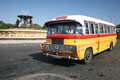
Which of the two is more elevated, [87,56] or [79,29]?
[79,29]

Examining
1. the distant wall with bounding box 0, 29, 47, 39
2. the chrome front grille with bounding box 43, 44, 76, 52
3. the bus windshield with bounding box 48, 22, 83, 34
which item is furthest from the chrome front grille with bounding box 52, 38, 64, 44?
the distant wall with bounding box 0, 29, 47, 39

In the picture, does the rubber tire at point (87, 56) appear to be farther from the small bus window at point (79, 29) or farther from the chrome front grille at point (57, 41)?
the chrome front grille at point (57, 41)

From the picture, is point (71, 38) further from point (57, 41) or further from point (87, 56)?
point (87, 56)

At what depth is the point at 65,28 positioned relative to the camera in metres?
9.62

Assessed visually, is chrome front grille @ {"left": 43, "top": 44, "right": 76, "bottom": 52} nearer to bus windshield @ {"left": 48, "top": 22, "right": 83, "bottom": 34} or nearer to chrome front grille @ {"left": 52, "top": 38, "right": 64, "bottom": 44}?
chrome front grille @ {"left": 52, "top": 38, "right": 64, "bottom": 44}

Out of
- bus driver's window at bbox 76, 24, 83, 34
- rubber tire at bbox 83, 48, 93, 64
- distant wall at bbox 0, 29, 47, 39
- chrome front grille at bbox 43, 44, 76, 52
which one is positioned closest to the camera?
chrome front grille at bbox 43, 44, 76, 52

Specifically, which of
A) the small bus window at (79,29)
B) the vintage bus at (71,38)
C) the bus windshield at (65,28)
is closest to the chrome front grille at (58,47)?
the vintage bus at (71,38)

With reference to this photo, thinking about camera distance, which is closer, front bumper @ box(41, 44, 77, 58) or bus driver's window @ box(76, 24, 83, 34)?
front bumper @ box(41, 44, 77, 58)

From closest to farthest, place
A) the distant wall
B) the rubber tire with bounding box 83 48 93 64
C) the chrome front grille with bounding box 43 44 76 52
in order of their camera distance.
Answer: the chrome front grille with bounding box 43 44 76 52, the rubber tire with bounding box 83 48 93 64, the distant wall

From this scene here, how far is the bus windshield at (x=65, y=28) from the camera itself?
30.2ft

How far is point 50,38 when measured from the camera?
386 inches

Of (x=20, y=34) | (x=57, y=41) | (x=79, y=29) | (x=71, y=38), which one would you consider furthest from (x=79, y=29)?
(x=20, y=34)

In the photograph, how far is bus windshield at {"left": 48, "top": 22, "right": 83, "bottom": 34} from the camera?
922 cm

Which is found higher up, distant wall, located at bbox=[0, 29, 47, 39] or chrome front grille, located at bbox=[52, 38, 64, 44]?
distant wall, located at bbox=[0, 29, 47, 39]
